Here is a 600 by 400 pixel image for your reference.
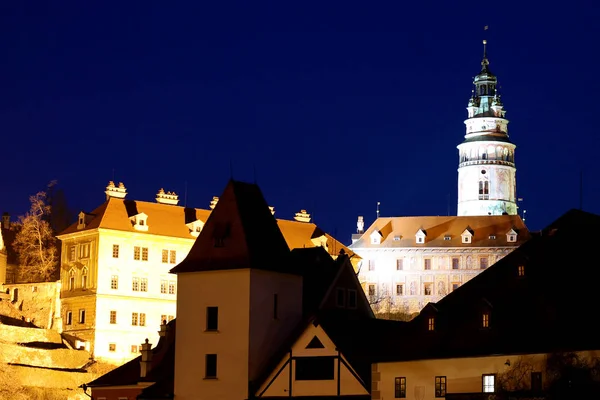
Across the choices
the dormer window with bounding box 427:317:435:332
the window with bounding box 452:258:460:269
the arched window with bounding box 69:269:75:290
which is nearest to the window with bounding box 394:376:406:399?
the dormer window with bounding box 427:317:435:332

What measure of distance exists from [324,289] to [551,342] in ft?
58.5

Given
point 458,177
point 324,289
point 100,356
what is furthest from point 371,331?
point 458,177

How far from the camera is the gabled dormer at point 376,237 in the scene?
162 m

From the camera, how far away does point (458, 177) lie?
633 ft

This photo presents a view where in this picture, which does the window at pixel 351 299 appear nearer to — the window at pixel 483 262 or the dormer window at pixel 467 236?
the window at pixel 483 262

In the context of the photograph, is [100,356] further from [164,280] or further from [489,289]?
[489,289]

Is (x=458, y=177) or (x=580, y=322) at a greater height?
(x=458, y=177)

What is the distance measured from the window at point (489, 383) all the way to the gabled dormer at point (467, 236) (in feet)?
322

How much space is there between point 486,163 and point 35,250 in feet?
240

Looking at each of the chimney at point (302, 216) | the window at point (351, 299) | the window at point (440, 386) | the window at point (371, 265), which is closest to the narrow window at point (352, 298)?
the window at point (351, 299)

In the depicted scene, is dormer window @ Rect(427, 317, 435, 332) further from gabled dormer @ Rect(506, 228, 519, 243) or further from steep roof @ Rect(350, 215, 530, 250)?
gabled dormer @ Rect(506, 228, 519, 243)

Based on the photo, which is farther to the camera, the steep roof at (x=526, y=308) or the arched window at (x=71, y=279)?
the arched window at (x=71, y=279)

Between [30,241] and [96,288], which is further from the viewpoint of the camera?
[30,241]

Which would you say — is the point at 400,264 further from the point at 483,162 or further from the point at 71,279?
the point at 71,279
